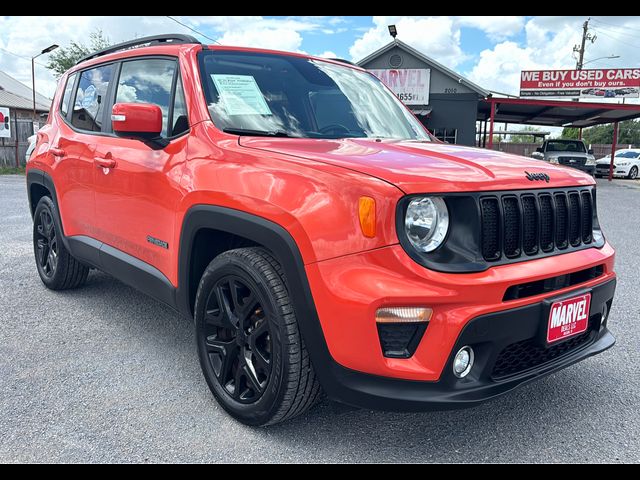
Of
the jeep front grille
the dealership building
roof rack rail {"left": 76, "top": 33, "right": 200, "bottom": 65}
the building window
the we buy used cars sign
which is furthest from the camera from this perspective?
the we buy used cars sign

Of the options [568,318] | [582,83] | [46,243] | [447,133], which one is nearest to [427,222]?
[568,318]

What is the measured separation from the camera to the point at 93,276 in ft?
17.0

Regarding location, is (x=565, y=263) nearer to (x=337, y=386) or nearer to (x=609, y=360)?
(x=337, y=386)

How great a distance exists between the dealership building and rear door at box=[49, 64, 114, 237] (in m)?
18.7

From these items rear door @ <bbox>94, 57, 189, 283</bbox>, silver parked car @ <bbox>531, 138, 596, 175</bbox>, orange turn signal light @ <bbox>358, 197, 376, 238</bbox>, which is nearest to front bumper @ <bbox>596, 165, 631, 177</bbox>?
silver parked car @ <bbox>531, 138, 596, 175</bbox>

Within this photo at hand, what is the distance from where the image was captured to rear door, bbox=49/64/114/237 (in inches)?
150

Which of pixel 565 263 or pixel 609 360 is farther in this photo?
pixel 609 360

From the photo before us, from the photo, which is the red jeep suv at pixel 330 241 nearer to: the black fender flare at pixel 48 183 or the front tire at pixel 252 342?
the front tire at pixel 252 342

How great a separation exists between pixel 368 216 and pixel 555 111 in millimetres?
23653

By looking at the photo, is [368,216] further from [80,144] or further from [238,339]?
[80,144]

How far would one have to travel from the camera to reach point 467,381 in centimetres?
217

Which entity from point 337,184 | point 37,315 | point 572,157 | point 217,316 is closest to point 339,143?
point 337,184

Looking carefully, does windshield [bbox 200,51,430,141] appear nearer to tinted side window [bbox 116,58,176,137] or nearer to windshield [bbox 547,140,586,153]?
tinted side window [bbox 116,58,176,137]

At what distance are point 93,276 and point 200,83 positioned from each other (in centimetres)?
289
